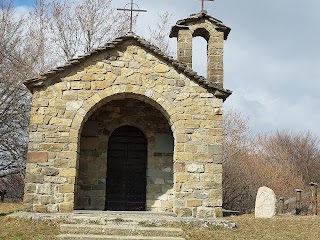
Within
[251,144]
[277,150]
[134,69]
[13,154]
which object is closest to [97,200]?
[134,69]

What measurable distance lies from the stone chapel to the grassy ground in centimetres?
82

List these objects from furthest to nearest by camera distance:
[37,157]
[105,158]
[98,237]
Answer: [105,158] → [37,157] → [98,237]

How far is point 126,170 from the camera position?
11.6 meters

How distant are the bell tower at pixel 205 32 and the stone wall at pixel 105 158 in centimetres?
195

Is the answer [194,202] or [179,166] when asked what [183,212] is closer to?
[194,202]

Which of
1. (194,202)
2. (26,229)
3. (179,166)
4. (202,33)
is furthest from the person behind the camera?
(202,33)

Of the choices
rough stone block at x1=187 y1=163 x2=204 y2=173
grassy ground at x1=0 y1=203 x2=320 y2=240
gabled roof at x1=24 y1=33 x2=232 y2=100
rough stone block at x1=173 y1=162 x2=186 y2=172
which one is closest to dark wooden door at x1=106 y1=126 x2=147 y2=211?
rough stone block at x1=173 y1=162 x2=186 y2=172

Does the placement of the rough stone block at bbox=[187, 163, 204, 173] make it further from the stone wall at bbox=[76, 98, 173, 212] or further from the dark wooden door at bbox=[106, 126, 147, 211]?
the dark wooden door at bbox=[106, 126, 147, 211]

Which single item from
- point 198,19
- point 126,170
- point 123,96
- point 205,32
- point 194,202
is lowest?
point 194,202

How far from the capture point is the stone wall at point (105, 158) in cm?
1103

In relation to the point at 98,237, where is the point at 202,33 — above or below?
above

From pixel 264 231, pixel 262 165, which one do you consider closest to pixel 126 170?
pixel 264 231

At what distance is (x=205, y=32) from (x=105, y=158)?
15.1ft

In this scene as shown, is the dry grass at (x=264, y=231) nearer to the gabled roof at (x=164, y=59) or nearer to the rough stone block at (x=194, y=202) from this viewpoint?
the rough stone block at (x=194, y=202)
